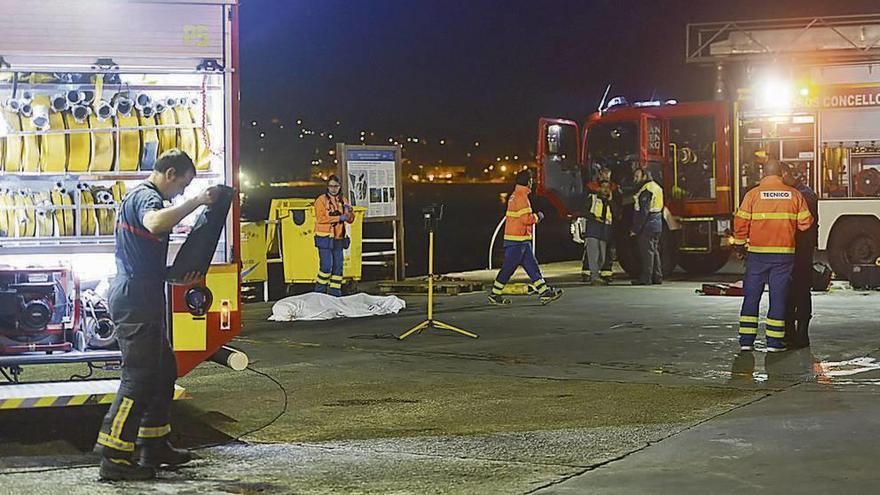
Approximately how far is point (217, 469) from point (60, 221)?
2.15 m

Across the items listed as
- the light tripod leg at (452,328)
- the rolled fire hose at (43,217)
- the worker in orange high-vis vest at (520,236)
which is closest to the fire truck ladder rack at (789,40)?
the worker in orange high-vis vest at (520,236)

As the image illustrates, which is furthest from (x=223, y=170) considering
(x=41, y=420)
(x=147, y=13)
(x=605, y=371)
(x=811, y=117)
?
(x=811, y=117)

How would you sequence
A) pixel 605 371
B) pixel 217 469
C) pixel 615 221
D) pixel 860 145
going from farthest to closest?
pixel 615 221
pixel 860 145
pixel 605 371
pixel 217 469

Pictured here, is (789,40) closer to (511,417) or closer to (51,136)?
(511,417)

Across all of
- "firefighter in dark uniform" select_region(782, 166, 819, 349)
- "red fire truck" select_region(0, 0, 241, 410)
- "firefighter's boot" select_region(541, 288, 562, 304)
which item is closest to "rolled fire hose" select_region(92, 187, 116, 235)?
"red fire truck" select_region(0, 0, 241, 410)

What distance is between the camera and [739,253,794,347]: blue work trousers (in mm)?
10875

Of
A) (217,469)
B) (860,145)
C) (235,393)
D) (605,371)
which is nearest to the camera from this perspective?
(217,469)

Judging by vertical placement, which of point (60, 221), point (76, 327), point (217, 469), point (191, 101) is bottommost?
point (217, 469)

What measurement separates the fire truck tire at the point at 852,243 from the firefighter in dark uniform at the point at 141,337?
12.6 metres

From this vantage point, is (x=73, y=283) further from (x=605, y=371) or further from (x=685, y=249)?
(x=685, y=249)

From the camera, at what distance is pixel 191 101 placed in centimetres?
816

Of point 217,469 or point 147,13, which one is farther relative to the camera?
point 147,13

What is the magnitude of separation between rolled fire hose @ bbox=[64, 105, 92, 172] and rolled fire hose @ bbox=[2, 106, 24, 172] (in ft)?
0.95

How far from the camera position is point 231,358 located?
25.2 ft
